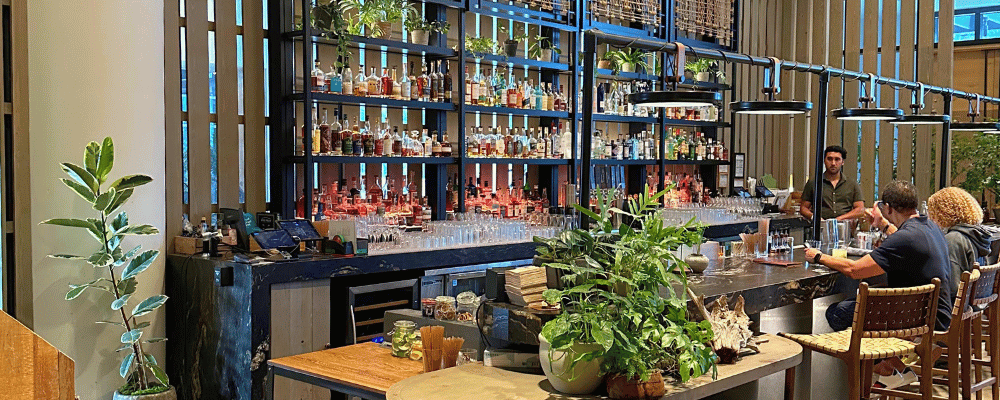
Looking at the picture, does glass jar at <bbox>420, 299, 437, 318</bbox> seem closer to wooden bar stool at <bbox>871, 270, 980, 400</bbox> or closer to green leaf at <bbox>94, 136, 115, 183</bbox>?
green leaf at <bbox>94, 136, 115, 183</bbox>

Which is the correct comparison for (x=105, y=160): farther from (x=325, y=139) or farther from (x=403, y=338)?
(x=403, y=338)

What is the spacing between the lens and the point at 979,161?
30.2 feet

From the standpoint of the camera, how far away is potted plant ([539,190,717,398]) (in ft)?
8.68

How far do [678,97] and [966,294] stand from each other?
6.25 feet

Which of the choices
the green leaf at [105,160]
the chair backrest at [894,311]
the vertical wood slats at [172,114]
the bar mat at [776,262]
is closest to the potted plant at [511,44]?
the vertical wood slats at [172,114]

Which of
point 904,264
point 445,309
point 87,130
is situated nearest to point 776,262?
point 904,264

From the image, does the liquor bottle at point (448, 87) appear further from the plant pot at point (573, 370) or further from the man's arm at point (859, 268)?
the plant pot at point (573, 370)

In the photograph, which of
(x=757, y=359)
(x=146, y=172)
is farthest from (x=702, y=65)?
(x=757, y=359)

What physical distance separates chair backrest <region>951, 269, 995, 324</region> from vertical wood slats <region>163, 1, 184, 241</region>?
163 inches

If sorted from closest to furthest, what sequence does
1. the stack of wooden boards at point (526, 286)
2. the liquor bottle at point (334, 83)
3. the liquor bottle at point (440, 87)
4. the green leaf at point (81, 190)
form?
the stack of wooden boards at point (526, 286), the green leaf at point (81, 190), the liquor bottle at point (334, 83), the liquor bottle at point (440, 87)

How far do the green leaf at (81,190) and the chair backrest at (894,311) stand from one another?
3535mm

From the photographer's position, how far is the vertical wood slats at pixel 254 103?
18.6 feet

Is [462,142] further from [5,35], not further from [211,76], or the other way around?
[5,35]

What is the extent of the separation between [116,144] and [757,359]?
3.46 metres
